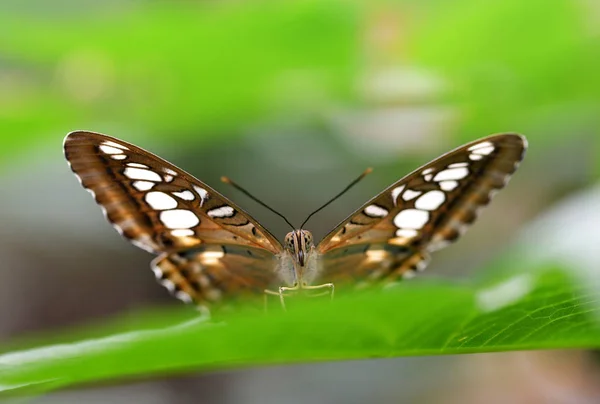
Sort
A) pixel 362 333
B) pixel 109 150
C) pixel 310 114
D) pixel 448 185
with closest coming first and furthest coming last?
pixel 362 333 → pixel 109 150 → pixel 448 185 → pixel 310 114

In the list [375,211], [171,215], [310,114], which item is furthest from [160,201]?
[310,114]

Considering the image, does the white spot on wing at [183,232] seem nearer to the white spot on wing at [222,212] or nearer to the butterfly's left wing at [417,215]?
the white spot on wing at [222,212]

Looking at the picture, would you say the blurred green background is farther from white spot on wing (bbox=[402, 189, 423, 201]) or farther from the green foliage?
the green foliage

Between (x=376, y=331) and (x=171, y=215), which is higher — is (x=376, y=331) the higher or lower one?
the lower one

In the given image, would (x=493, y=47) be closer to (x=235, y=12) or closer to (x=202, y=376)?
(x=235, y=12)

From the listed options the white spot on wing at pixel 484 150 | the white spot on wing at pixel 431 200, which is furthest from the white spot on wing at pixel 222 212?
the white spot on wing at pixel 484 150

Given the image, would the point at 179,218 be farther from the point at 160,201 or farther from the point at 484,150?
the point at 484,150

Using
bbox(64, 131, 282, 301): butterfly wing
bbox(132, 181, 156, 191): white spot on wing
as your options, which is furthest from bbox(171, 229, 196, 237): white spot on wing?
bbox(132, 181, 156, 191): white spot on wing

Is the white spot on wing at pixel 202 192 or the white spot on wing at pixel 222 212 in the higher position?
the white spot on wing at pixel 202 192
